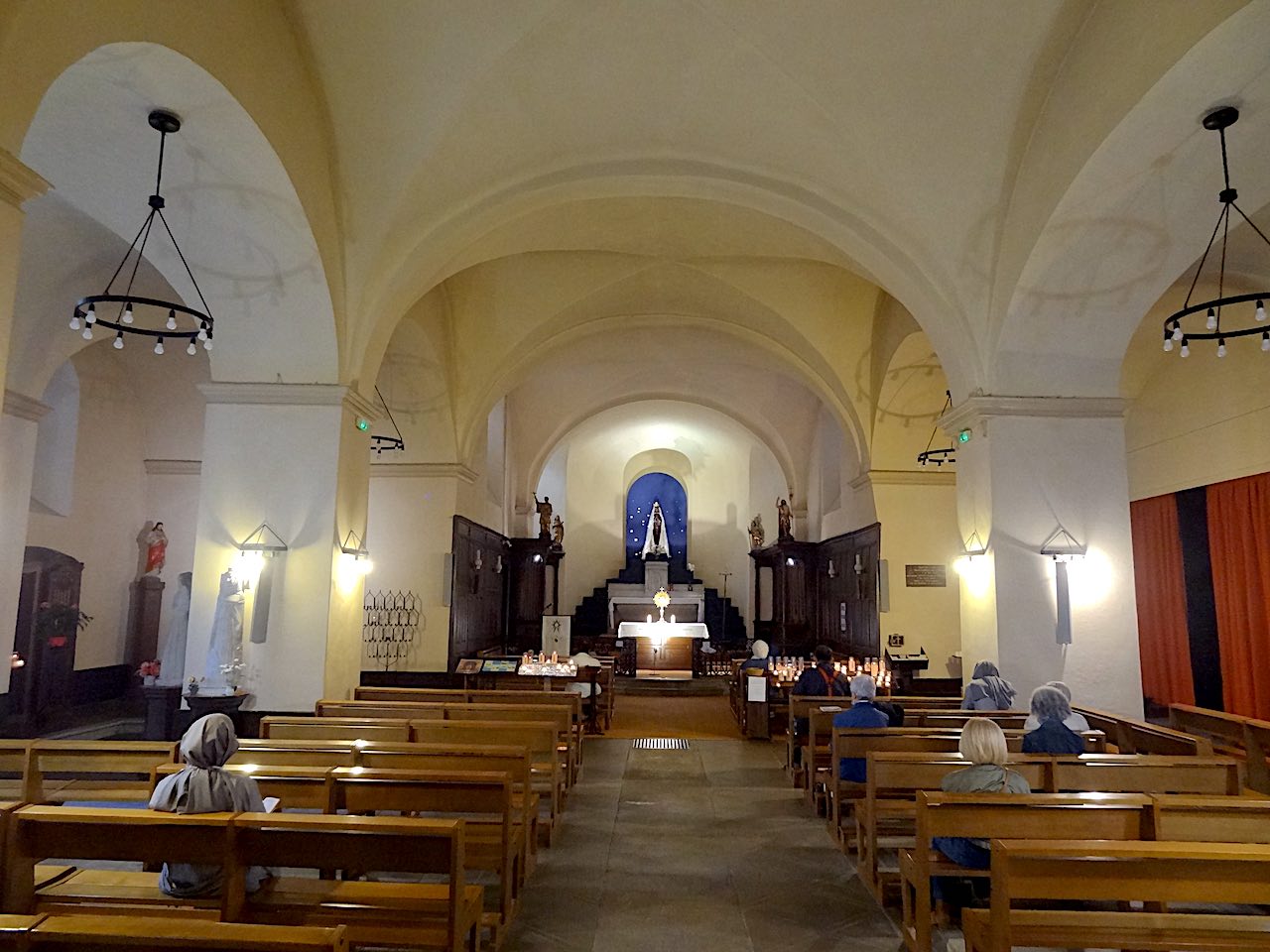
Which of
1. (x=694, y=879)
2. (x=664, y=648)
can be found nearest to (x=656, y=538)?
(x=664, y=648)

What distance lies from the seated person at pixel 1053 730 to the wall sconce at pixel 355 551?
239 inches

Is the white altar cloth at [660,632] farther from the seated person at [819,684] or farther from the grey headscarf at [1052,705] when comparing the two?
the grey headscarf at [1052,705]

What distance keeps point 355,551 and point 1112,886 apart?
7080 millimetres

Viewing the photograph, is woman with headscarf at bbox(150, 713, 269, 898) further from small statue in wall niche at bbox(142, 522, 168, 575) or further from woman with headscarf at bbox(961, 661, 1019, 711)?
small statue in wall niche at bbox(142, 522, 168, 575)


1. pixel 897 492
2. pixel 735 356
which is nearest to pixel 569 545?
pixel 735 356

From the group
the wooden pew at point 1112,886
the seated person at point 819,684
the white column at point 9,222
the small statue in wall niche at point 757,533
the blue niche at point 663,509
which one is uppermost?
the blue niche at point 663,509

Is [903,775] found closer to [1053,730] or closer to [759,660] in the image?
[1053,730]

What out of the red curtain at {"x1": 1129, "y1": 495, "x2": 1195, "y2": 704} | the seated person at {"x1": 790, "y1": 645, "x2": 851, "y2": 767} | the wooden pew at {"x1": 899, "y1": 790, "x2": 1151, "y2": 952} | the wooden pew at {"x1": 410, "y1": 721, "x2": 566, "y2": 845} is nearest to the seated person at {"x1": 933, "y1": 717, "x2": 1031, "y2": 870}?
the wooden pew at {"x1": 899, "y1": 790, "x2": 1151, "y2": 952}

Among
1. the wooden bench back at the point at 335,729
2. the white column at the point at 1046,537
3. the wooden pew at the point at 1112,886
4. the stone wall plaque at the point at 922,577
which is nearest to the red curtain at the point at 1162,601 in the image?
the stone wall plaque at the point at 922,577

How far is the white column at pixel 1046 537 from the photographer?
7.82 meters

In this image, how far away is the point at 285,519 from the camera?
7965 millimetres

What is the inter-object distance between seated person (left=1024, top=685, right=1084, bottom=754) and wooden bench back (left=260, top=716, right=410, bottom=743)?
4.09 m

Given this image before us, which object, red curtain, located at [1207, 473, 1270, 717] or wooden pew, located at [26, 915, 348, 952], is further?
red curtain, located at [1207, 473, 1270, 717]

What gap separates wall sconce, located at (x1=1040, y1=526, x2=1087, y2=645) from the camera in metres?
7.80
